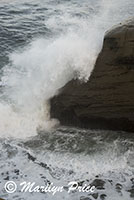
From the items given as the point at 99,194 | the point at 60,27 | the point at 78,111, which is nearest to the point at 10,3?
the point at 60,27

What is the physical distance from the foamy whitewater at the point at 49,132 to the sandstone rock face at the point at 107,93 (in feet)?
0.72

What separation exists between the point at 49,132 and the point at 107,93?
5.00 feet

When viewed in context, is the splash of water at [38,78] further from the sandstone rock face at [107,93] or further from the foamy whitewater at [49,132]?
the sandstone rock face at [107,93]

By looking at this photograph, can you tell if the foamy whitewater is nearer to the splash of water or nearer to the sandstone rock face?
the splash of water

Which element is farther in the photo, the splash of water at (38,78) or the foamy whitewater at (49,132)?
the splash of water at (38,78)

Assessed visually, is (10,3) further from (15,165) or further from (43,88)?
(15,165)

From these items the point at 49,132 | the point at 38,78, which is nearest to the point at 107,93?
the point at 49,132

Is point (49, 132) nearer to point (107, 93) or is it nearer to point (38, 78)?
point (107, 93)

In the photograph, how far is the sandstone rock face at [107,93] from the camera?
227 inches

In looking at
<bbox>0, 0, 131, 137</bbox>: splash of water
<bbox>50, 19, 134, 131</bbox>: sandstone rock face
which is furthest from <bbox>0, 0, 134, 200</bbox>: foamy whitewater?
<bbox>50, 19, 134, 131</bbox>: sandstone rock face

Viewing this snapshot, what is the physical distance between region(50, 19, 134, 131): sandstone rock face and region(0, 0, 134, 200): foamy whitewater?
0.72 ft

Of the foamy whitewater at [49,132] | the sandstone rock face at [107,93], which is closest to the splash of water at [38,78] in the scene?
the foamy whitewater at [49,132]

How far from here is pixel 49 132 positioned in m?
6.48

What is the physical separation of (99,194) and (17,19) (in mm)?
8725
